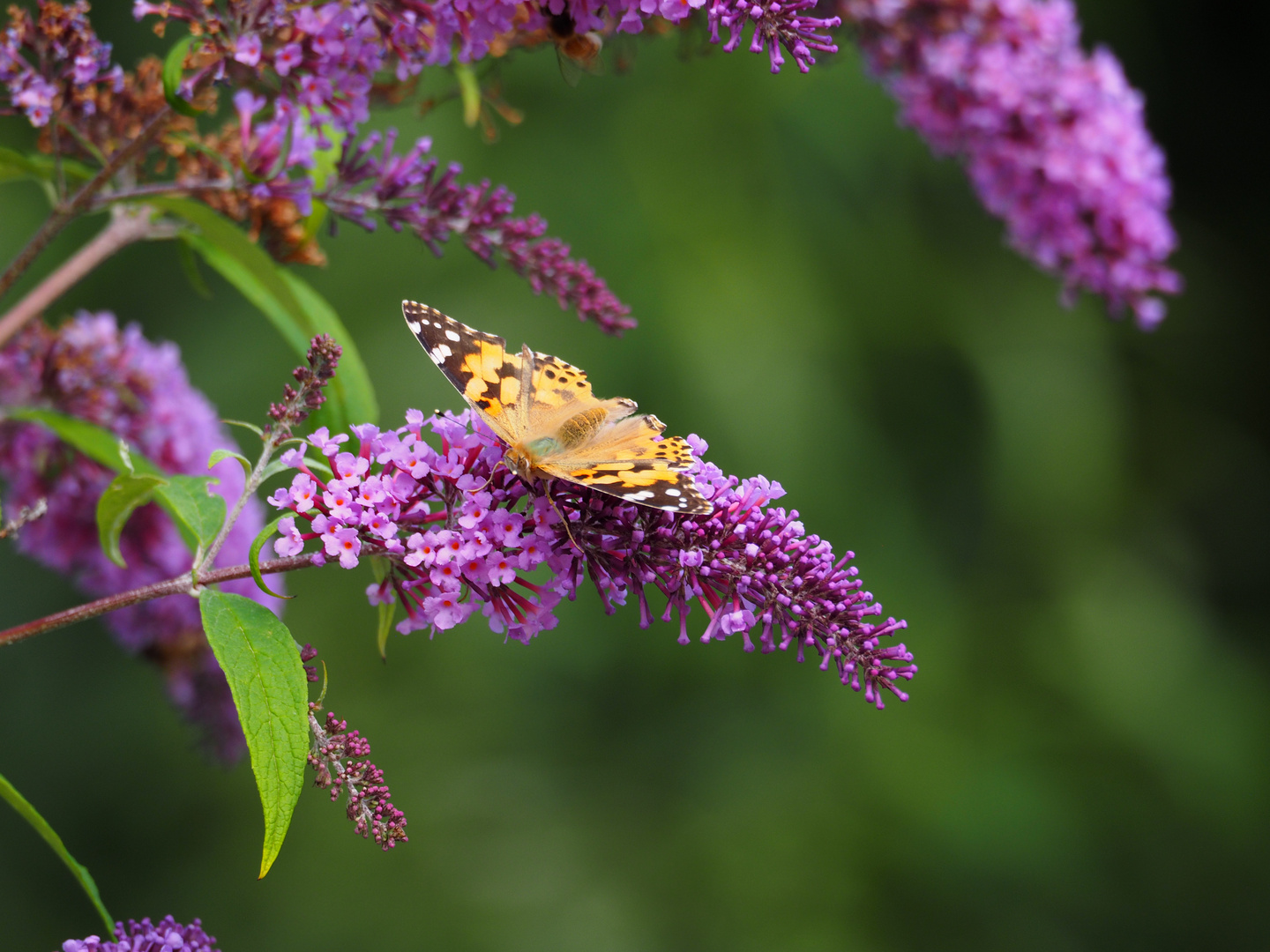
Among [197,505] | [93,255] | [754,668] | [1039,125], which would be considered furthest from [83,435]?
[754,668]

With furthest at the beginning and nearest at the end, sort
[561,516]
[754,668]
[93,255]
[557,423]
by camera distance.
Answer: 1. [754,668]
2. [93,255]
3. [557,423]
4. [561,516]

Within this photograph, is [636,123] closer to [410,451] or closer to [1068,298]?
[1068,298]

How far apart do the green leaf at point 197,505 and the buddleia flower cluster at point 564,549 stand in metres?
0.07

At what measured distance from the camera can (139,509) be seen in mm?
1540

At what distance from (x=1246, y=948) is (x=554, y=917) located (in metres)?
1.95

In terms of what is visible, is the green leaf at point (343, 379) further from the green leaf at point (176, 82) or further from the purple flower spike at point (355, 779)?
the purple flower spike at point (355, 779)

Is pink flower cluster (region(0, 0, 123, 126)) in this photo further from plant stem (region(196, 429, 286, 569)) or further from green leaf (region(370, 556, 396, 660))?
green leaf (region(370, 556, 396, 660))

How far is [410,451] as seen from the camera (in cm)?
91

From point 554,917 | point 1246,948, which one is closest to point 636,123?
point 554,917

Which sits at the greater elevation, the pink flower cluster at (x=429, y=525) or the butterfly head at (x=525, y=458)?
the butterfly head at (x=525, y=458)

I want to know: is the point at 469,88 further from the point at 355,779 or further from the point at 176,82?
the point at 355,779

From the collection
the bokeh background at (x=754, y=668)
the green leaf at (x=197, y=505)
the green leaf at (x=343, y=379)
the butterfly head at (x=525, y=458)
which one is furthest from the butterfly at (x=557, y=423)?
the bokeh background at (x=754, y=668)

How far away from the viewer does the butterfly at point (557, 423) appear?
87 centimetres

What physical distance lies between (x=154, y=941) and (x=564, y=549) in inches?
18.0
